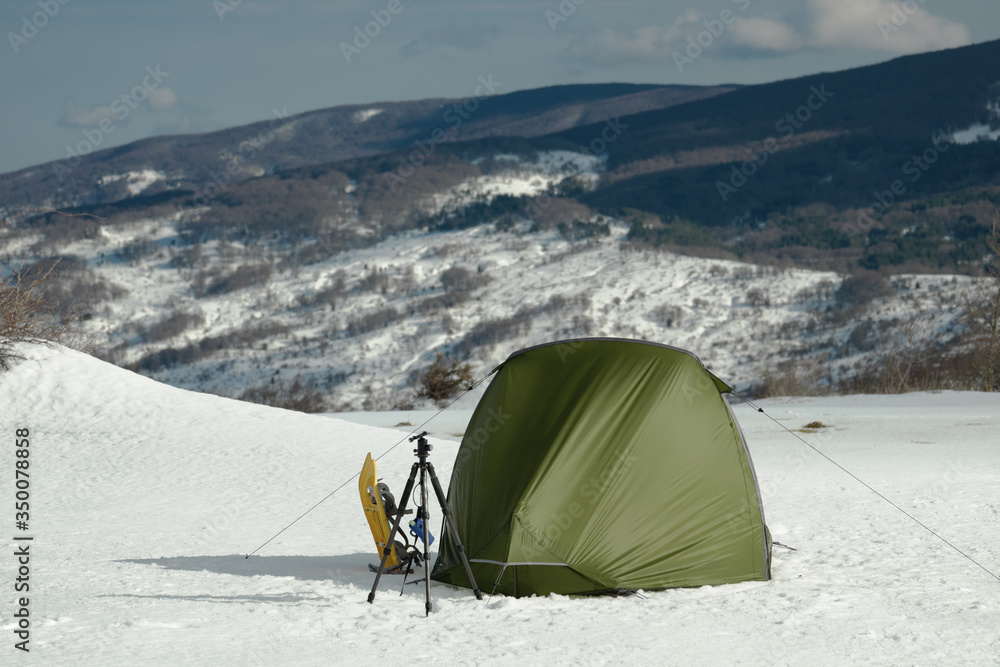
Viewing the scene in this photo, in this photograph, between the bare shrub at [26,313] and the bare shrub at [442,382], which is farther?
the bare shrub at [442,382]

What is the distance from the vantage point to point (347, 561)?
7945 millimetres

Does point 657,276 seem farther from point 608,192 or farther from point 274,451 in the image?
point 274,451

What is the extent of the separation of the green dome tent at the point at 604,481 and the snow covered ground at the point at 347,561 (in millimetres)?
238

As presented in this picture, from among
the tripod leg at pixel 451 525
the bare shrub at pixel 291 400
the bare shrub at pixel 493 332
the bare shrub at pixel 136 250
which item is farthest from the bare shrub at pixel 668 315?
→ the tripod leg at pixel 451 525

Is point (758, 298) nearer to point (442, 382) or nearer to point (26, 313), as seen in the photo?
point (442, 382)

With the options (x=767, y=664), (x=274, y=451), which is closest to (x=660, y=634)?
(x=767, y=664)

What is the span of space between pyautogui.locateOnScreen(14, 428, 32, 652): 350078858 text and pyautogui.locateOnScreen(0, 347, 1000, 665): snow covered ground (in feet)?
0.27

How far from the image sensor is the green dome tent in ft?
22.0

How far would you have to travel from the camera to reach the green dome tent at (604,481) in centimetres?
671

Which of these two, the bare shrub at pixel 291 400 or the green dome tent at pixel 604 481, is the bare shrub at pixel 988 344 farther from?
the bare shrub at pixel 291 400

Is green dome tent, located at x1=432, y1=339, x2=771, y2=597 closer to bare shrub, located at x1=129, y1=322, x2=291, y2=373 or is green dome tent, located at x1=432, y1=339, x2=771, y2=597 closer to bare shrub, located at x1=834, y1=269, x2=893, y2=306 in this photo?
bare shrub, located at x1=834, y1=269, x2=893, y2=306

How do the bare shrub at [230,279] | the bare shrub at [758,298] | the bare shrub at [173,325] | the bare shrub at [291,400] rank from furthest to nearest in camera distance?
the bare shrub at [230,279]
the bare shrub at [173,325]
the bare shrub at [758,298]
the bare shrub at [291,400]

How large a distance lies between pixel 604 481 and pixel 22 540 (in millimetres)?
5829

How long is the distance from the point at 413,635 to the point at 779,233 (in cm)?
16486
